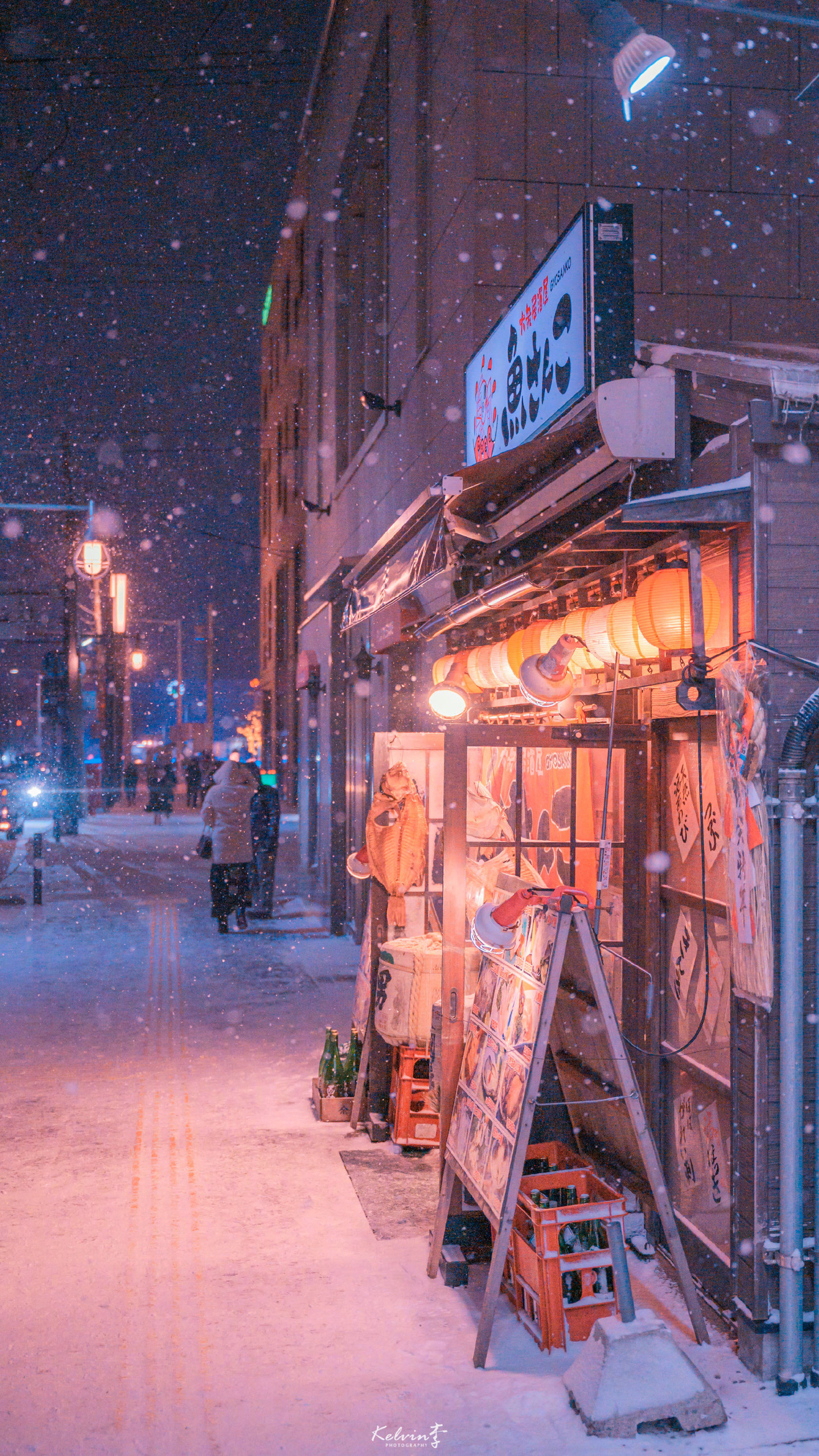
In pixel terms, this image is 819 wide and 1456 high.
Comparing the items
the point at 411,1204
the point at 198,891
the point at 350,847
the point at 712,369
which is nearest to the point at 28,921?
the point at 198,891

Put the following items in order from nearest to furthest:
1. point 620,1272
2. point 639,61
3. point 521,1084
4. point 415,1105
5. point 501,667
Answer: point 620,1272 < point 521,1084 < point 639,61 < point 415,1105 < point 501,667

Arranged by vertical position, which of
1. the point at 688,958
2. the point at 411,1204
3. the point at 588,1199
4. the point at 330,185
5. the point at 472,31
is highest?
the point at 330,185

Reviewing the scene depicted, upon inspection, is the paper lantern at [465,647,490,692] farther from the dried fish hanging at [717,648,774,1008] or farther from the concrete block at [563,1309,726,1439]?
the concrete block at [563,1309,726,1439]

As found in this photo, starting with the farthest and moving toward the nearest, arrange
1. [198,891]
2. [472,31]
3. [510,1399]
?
[198,891], [472,31], [510,1399]

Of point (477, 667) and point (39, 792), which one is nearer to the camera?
point (477, 667)

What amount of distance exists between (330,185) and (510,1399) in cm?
1631

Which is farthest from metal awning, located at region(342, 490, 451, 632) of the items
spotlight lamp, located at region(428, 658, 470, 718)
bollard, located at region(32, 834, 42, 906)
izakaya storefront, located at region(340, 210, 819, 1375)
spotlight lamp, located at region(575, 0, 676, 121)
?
bollard, located at region(32, 834, 42, 906)

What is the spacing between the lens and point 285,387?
27.1 meters

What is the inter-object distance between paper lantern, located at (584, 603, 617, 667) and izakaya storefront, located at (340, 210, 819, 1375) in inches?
0.8

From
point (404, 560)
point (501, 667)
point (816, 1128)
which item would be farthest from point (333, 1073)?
point (404, 560)

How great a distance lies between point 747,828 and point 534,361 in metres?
3.80

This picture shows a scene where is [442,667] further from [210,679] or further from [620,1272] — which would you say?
[210,679]

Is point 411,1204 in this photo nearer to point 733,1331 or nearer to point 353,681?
point 733,1331

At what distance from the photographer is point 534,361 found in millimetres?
6773
